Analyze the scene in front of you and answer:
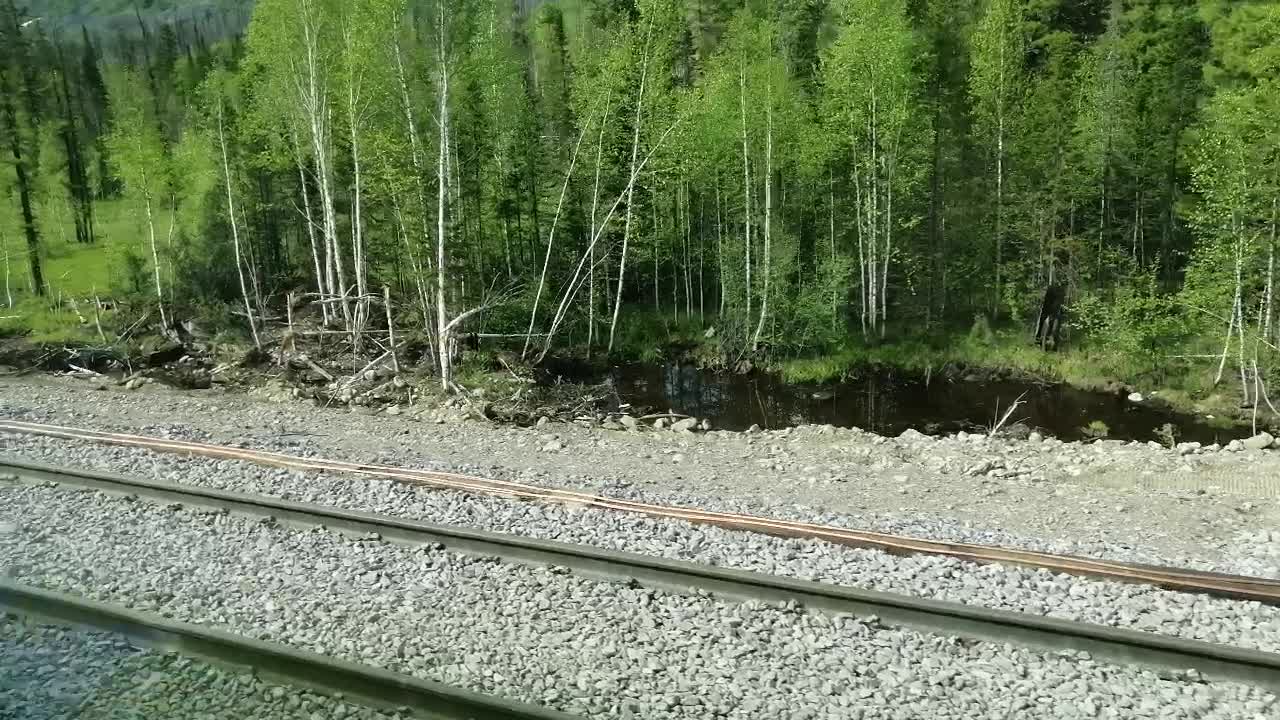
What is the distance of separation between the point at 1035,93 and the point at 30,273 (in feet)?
136

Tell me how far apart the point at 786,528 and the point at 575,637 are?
2.67 metres

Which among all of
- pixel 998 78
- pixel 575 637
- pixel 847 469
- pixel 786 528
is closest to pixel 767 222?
pixel 998 78

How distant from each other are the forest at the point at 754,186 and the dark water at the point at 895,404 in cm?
137

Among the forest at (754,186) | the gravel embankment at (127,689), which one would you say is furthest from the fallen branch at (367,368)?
the gravel embankment at (127,689)

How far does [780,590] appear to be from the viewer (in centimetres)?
643

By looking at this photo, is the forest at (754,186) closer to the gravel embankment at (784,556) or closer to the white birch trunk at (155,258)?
the white birch trunk at (155,258)

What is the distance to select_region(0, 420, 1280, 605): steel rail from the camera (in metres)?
6.60

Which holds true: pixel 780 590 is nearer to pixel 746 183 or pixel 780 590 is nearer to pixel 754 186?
pixel 746 183

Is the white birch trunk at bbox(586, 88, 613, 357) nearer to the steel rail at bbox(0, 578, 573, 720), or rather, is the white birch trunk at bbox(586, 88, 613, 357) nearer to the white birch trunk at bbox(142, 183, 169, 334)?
the white birch trunk at bbox(142, 183, 169, 334)

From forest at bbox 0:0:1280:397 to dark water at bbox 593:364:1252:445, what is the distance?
1368 millimetres

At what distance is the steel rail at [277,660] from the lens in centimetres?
482

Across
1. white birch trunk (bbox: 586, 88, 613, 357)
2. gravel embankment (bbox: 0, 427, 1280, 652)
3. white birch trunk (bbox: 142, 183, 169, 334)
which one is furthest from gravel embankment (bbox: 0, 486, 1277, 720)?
white birch trunk (bbox: 142, 183, 169, 334)

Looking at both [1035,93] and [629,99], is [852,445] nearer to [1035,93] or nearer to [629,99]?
[629,99]

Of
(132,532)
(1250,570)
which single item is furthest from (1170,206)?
(132,532)
